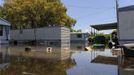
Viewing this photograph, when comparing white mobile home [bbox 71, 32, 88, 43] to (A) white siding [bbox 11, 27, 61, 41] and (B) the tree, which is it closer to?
(B) the tree

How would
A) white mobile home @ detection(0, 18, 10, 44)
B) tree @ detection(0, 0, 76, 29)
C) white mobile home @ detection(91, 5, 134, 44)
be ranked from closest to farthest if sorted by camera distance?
white mobile home @ detection(91, 5, 134, 44) → white mobile home @ detection(0, 18, 10, 44) → tree @ detection(0, 0, 76, 29)

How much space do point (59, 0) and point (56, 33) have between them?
11366 millimetres

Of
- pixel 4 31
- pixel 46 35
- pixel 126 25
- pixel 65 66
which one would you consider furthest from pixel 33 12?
pixel 65 66

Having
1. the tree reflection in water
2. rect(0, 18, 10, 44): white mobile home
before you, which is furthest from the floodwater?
rect(0, 18, 10, 44): white mobile home

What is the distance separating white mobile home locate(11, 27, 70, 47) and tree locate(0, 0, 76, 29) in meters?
2.39

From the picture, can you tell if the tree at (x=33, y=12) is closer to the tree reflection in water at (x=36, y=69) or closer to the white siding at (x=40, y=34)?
the white siding at (x=40, y=34)

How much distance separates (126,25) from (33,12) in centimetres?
2236

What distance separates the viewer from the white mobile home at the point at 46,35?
138 ft

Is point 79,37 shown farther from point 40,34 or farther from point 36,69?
point 36,69

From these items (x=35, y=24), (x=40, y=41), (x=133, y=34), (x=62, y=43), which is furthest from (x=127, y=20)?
(x=35, y=24)

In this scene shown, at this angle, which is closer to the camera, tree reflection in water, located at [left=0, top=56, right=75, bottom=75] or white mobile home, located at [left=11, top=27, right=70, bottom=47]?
tree reflection in water, located at [left=0, top=56, right=75, bottom=75]

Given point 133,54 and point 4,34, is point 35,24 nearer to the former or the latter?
point 4,34

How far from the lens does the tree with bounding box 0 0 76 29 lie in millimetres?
46562

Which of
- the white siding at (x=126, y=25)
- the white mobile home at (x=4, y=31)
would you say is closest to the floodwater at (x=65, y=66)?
the white siding at (x=126, y=25)
